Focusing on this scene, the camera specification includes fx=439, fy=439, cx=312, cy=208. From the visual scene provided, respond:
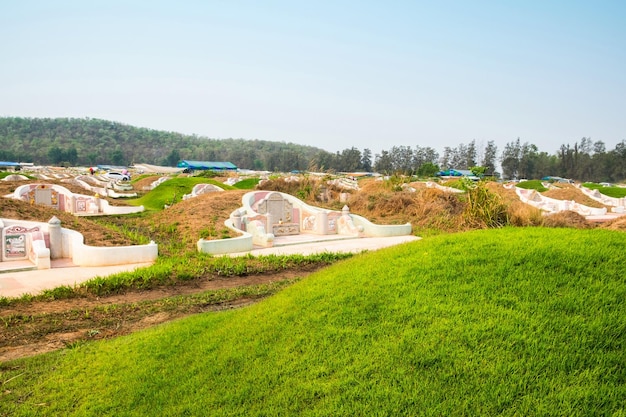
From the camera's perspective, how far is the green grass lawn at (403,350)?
2.83 meters

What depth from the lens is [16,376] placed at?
4328 millimetres

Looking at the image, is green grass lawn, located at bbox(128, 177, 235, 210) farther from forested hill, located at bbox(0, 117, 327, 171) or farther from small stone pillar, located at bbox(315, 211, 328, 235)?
forested hill, located at bbox(0, 117, 327, 171)

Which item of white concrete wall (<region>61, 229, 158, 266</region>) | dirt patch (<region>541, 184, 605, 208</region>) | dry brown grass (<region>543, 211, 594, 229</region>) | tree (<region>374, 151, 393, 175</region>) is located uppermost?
tree (<region>374, 151, 393, 175</region>)

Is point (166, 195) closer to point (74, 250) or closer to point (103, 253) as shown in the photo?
point (74, 250)

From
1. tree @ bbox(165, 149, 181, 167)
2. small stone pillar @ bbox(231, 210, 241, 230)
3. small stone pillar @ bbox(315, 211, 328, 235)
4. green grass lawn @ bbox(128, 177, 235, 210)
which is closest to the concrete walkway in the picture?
small stone pillar @ bbox(315, 211, 328, 235)

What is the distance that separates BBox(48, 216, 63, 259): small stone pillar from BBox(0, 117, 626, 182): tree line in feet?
109

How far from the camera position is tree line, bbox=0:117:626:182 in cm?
7144

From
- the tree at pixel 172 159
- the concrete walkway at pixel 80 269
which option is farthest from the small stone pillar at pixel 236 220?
the tree at pixel 172 159

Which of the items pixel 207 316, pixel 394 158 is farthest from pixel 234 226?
pixel 394 158

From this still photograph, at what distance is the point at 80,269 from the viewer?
30.9 ft

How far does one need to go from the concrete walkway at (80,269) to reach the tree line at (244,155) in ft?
96.7

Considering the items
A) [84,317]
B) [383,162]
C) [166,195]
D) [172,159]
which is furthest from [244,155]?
[84,317]

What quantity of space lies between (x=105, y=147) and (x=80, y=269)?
372ft

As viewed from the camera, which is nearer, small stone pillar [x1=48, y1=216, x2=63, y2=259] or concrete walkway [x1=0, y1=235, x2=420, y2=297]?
concrete walkway [x1=0, y1=235, x2=420, y2=297]
